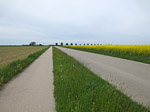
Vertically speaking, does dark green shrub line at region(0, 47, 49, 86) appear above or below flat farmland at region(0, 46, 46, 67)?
above

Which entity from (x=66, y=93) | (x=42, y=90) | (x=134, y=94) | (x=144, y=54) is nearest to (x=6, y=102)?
(x=42, y=90)

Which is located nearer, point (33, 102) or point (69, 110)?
point (69, 110)

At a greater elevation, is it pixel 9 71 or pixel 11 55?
pixel 9 71

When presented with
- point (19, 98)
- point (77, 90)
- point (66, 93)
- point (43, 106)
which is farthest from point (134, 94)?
point (19, 98)

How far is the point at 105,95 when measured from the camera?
2717 millimetres

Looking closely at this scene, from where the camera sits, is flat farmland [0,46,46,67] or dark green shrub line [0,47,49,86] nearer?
dark green shrub line [0,47,49,86]

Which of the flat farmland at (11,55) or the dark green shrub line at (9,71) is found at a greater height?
the dark green shrub line at (9,71)

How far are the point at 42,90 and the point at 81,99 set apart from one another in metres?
1.75

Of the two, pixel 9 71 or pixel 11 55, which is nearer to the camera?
pixel 9 71

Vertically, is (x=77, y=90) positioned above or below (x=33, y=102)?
above

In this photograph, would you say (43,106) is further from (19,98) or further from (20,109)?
(19,98)

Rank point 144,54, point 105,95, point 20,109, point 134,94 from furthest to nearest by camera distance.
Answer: point 144,54, point 134,94, point 105,95, point 20,109

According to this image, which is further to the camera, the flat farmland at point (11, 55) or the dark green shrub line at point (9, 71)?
the flat farmland at point (11, 55)

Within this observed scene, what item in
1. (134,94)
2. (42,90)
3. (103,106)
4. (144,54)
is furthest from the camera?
(144,54)
